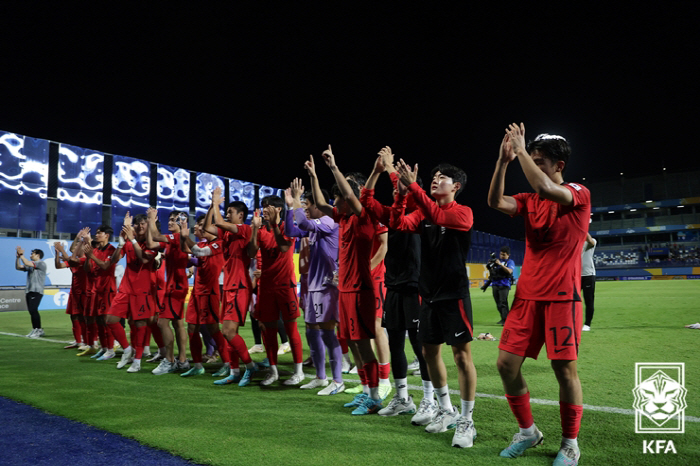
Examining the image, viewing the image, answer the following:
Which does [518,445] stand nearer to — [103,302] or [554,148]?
[554,148]

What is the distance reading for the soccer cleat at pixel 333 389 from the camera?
5.54 m

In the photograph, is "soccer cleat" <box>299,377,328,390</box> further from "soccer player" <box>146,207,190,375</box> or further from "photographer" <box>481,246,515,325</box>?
"photographer" <box>481,246,515,325</box>

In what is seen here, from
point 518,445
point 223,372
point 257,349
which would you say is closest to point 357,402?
point 518,445

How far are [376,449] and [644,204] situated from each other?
238 ft

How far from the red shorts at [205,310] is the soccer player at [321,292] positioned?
1.47m

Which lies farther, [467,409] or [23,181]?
[23,181]

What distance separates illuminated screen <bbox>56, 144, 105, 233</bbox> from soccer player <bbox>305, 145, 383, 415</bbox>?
20830 millimetres

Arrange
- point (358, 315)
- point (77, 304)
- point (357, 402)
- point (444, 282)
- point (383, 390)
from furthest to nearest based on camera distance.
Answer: point (77, 304), point (383, 390), point (357, 402), point (358, 315), point (444, 282)


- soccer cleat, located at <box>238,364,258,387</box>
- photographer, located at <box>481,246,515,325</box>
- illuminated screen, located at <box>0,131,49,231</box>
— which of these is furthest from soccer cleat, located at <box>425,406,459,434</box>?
illuminated screen, located at <box>0,131,49,231</box>

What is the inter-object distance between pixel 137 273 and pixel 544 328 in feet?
21.4

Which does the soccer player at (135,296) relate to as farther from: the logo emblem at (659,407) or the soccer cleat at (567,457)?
the logo emblem at (659,407)

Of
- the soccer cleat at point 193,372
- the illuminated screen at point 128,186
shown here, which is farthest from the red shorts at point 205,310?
the illuminated screen at point 128,186

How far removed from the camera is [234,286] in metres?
6.37

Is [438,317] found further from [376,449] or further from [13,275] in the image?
[13,275]
